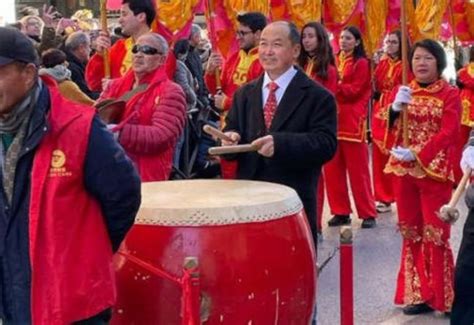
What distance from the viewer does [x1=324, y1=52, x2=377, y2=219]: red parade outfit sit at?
27.0 ft

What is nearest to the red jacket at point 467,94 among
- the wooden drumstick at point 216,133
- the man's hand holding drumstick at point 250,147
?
the wooden drumstick at point 216,133

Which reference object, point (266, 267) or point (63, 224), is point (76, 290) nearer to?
point (63, 224)

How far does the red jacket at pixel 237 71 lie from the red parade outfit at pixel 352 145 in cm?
81

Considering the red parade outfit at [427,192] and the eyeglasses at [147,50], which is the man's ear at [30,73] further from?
the red parade outfit at [427,192]

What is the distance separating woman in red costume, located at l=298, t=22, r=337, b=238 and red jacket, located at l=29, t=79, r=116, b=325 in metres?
4.65

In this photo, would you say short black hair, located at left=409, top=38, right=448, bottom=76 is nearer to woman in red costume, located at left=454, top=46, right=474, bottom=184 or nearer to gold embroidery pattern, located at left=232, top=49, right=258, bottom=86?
gold embroidery pattern, located at left=232, top=49, right=258, bottom=86

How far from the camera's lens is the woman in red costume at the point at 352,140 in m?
8.25

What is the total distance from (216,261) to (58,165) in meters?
0.79

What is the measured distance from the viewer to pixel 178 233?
3424mm

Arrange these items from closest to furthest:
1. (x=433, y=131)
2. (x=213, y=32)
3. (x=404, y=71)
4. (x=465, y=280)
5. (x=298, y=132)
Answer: (x=298, y=132) < (x=465, y=280) < (x=433, y=131) < (x=404, y=71) < (x=213, y=32)

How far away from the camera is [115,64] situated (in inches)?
271

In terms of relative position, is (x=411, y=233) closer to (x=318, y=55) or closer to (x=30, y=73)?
(x=318, y=55)

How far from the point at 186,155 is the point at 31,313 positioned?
612 cm

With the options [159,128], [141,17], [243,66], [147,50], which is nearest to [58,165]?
[159,128]
